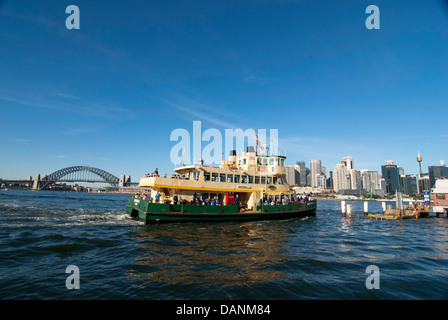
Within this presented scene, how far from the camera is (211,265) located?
10211mm

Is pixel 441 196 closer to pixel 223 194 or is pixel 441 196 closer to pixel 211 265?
pixel 223 194

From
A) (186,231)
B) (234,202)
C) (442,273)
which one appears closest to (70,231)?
(186,231)

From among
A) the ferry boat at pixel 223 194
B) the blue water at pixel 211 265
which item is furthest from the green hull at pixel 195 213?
the blue water at pixel 211 265

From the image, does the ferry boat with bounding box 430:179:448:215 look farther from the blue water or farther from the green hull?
the green hull

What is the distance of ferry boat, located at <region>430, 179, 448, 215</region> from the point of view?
112ft

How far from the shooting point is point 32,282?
7934mm

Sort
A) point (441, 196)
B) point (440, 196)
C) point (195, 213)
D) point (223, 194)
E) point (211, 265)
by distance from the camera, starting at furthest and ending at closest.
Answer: point (440, 196)
point (441, 196)
point (223, 194)
point (195, 213)
point (211, 265)

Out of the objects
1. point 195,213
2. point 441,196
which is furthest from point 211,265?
point 441,196

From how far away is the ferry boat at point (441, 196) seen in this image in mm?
34216

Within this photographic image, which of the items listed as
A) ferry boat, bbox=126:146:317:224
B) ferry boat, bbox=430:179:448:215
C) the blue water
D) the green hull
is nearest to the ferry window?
ferry boat, bbox=430:179:448:215

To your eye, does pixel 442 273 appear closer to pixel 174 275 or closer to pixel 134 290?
pixel 174 275

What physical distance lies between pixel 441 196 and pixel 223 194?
3517 centimetres

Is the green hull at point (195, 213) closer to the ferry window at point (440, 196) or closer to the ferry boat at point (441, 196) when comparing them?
the ferry boat at point (441, 196)

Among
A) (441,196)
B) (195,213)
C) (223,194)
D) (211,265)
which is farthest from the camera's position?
(441,196)
